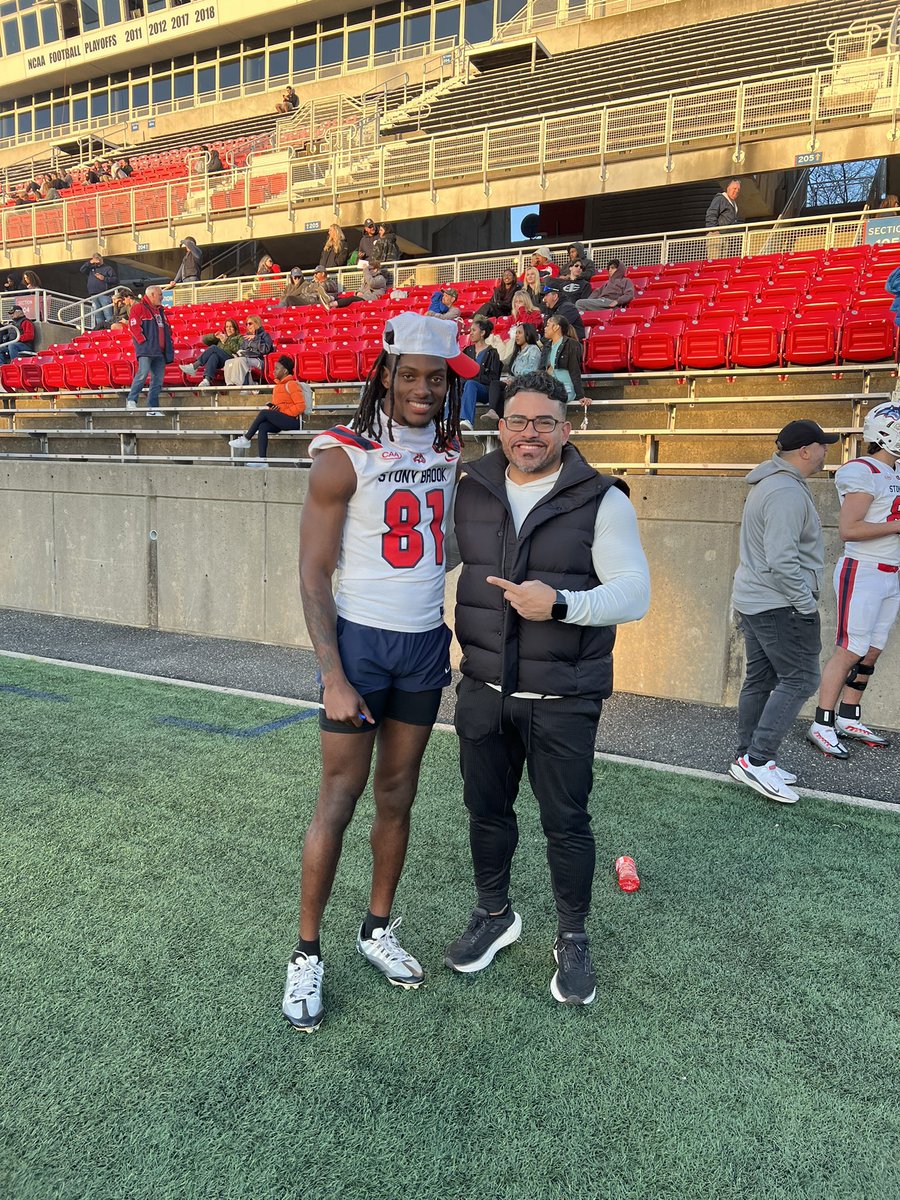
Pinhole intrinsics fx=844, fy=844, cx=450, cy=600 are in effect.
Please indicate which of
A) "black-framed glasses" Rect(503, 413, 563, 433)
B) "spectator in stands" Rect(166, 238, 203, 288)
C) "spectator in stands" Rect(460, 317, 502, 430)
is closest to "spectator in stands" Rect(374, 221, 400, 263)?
"spectator in stands" Rect(166, 238, 203, 288)

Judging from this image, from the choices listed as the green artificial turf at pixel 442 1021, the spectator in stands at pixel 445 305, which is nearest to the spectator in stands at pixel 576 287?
the spectator in stands at pixel 445 305

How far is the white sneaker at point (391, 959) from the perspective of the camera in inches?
106

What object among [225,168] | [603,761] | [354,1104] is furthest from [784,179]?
[354,1104]

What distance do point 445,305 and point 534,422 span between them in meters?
8.92

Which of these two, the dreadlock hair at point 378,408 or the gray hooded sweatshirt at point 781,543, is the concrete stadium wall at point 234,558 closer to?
the gray hooded sweatshirt at point 781,543

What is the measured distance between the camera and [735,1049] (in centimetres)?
243

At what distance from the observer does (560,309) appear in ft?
29.9

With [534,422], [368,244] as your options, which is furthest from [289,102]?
[534,422]

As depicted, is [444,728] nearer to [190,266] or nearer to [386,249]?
[386,249]

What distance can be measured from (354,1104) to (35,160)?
128ft

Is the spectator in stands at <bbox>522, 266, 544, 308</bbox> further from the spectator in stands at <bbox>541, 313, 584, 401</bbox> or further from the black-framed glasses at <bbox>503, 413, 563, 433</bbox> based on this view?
the black-framed glasses at <bbox>503, 413, 563, 433</bbox>

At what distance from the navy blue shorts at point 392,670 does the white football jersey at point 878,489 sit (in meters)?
3.09

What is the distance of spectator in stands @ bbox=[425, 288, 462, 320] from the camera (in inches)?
393

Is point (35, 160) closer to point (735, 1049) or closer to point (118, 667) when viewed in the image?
point (118, 667)
